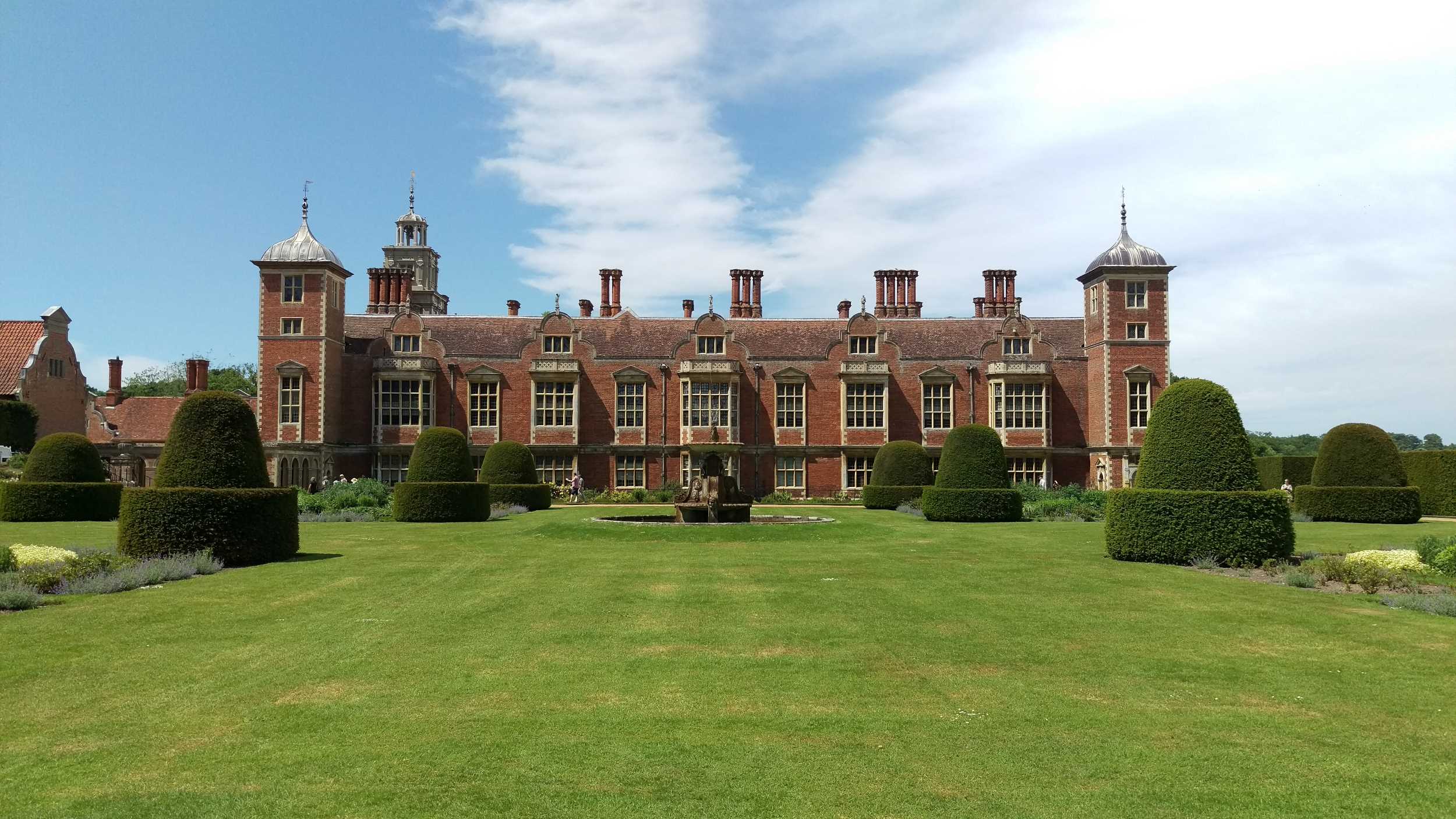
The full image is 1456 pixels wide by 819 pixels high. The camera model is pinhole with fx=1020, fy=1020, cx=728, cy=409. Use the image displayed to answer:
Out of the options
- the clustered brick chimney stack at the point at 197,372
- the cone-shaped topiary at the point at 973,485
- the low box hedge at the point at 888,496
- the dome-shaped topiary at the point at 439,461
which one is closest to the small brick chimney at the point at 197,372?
the clustered brick chimney stack at the point at 197,372

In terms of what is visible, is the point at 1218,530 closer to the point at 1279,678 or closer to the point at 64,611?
the point at 1279,678

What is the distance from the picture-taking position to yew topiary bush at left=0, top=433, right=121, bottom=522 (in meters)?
24.6

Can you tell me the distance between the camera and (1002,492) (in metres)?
26.1

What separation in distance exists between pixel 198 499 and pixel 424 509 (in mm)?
9624

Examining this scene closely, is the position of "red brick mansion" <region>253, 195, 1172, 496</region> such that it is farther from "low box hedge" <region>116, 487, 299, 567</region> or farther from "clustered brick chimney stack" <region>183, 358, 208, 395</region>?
"low box hedge" <region>116, 487, 299, 567</region>

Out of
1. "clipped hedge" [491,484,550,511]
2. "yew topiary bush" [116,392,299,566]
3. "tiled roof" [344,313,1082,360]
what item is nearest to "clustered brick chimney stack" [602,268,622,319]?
"tiled roof" [344,313,1082,360]

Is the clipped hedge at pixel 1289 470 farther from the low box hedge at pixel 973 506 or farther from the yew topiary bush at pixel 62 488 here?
the yew topiary bush at pixel 62 488

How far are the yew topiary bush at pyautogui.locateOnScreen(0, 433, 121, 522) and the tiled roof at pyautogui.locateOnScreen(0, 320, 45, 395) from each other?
20.0m

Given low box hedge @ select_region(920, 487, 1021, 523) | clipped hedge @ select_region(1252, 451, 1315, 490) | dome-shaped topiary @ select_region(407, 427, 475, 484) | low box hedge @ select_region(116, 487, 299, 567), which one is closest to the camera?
low box hedge @ select_region(116, 487, 299, 567)

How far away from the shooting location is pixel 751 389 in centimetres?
4366

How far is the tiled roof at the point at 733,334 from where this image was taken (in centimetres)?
4394

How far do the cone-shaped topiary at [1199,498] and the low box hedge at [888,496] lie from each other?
1465 cm

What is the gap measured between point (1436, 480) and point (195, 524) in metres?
33.6

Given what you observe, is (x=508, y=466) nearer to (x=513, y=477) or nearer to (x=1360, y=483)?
(x=513, y=477)
